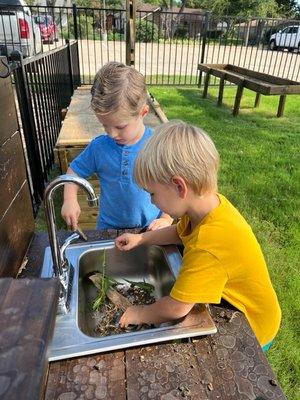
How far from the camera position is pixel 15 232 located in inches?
54.0

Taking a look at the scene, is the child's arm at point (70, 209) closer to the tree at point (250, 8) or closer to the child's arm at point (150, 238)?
the child's arm at point (150, 238)

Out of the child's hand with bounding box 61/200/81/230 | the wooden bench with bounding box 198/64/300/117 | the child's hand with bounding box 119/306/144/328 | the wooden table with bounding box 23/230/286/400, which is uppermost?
the child's hand with bounding box 61/200/81/230

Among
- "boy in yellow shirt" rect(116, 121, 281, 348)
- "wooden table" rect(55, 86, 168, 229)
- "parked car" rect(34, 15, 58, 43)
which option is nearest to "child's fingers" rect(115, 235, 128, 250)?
"boy in yellow shirt" rect(116, 121, 281, 348)

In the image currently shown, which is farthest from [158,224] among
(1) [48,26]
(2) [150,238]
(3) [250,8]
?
(3) [250,8]

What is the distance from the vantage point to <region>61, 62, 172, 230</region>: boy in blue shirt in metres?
1.65

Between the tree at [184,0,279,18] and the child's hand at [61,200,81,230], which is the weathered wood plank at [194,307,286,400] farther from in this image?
the tree at [184,0,279,18]

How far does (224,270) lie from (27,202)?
3.07 ft

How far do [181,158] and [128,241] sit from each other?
56 cm

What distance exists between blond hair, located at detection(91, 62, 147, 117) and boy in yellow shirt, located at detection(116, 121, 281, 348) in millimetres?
547

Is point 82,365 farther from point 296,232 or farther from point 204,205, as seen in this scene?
point 296,232

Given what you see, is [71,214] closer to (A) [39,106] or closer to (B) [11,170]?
(B) [11,170]

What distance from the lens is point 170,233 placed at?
4.95 ft

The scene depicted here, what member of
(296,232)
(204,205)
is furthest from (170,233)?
(296,232)

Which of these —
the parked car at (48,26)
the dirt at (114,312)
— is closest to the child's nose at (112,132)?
the dirt at (114,312)
